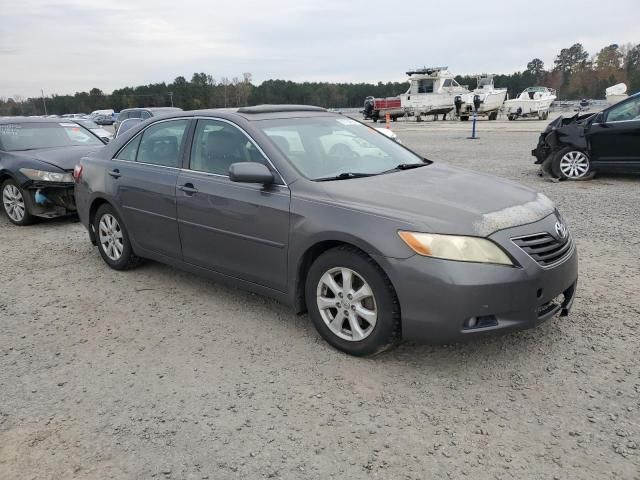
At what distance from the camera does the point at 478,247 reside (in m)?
2.98

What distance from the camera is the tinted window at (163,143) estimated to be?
4535 mm

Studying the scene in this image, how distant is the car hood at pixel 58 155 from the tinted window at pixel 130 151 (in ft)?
8.78

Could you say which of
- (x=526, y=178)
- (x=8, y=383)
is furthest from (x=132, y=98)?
(x=8, y=383)

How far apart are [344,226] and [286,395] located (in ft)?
3.52

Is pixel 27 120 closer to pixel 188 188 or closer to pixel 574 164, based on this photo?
pixel 188 188

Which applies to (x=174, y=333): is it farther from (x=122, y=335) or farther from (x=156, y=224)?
(x=156, y=224)

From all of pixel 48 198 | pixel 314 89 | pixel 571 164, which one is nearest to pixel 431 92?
pixel 571 164

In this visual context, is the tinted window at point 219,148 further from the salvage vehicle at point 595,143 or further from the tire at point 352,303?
the salvage vehicle at point 595,143

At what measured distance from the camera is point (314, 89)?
9969 centimetres

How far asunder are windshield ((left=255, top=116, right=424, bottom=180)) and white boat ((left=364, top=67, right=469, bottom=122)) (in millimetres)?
34996

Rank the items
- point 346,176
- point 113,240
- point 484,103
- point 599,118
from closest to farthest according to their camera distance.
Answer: point 346,176 < point 113,240 < point 599,118 < point 484,103

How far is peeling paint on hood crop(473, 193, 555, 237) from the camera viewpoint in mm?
3047

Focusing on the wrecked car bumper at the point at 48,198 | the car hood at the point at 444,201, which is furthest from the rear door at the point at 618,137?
the wrecked car bumper at the point at 48,198

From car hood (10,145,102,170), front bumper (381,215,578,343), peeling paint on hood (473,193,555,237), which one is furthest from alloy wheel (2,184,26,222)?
peeling paint on hood (473,193,555,237)
